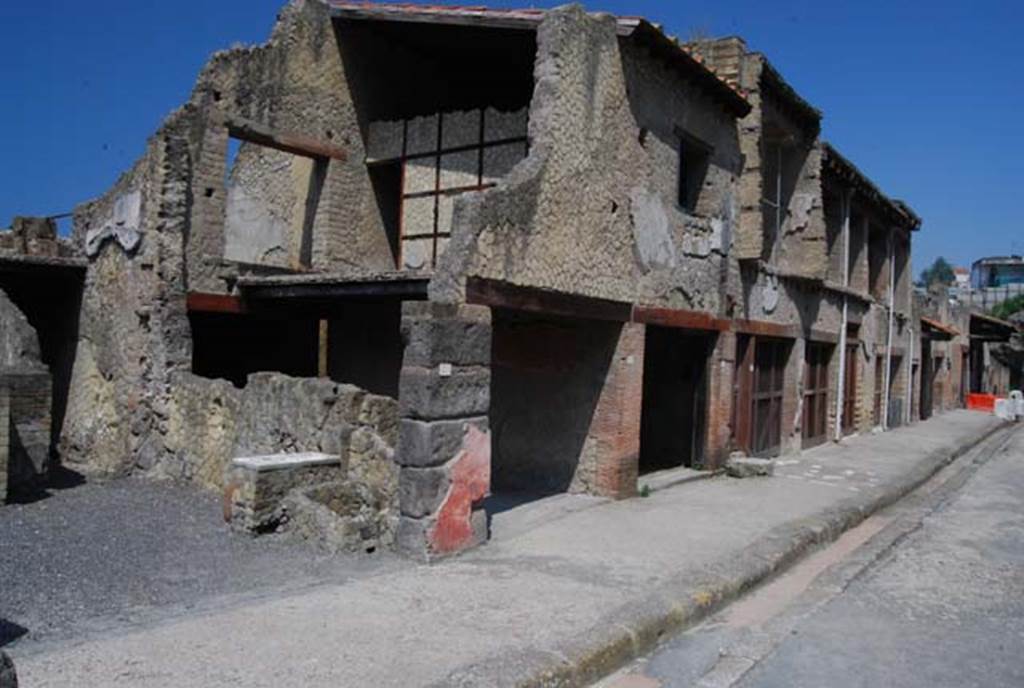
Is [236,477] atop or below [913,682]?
atop

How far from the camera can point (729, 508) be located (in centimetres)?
935

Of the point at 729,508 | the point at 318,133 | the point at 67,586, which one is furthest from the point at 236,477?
the point at 318,133

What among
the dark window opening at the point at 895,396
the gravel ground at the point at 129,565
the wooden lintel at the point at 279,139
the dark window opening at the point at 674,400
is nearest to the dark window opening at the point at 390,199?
the wooden lintel at the point at 279,139

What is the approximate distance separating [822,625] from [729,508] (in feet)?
11.8

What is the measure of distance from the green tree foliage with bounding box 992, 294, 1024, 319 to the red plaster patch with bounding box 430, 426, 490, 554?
1779 inches

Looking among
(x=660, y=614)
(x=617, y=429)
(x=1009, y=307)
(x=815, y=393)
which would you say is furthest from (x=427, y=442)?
(x=1009, y=307)

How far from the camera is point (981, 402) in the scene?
31297 millimetres

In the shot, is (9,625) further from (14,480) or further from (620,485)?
(620,485)

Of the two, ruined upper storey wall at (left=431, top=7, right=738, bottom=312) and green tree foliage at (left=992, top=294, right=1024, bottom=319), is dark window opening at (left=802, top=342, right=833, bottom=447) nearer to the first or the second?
ruined upper storey wall at (left=431, top=7, right=738, bottom=312)

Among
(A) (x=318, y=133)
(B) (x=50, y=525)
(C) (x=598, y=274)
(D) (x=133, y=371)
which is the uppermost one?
(A) (x=318, y=133)

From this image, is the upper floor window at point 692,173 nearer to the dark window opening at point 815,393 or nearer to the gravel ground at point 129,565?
the dark window opening at point 815,393

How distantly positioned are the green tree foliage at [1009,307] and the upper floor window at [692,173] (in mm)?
40028

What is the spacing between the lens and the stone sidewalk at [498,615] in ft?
13.9

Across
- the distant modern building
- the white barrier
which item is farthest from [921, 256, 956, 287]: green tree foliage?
the white barrier
